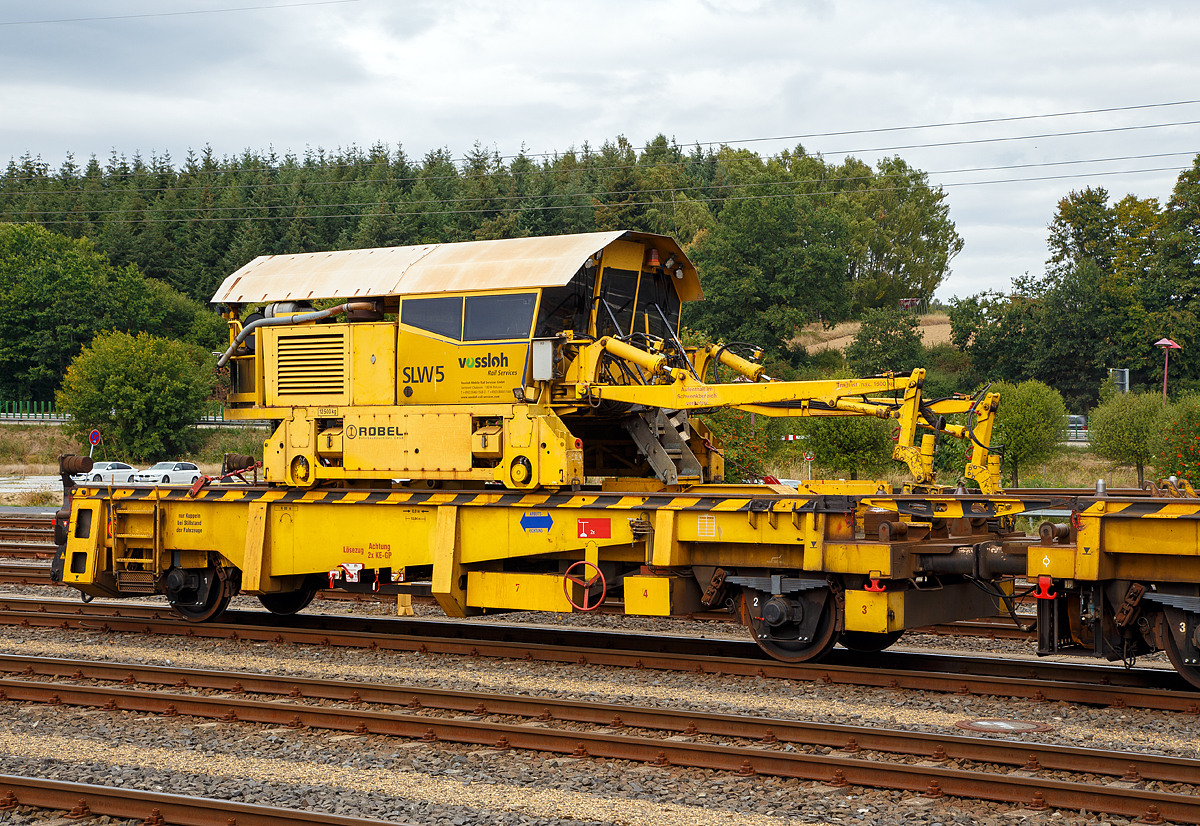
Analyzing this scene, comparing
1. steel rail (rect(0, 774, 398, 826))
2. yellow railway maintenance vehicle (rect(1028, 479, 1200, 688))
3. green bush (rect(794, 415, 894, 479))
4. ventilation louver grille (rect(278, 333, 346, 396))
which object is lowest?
steel rail (rect(0, 774, 398, 826))

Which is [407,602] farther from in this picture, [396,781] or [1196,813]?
[1196,813]

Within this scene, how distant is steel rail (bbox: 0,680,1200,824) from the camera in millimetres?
6113

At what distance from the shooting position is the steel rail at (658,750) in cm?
611

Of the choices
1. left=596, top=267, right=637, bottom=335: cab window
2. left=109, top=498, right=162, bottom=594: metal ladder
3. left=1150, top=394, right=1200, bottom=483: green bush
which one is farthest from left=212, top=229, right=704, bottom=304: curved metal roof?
left=1150, top=394, right=1200, bottom=483: green bush

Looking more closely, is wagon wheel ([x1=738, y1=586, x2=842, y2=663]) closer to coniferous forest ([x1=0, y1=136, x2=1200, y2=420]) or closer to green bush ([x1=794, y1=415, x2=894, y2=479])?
green bush ([x1=794, y1=415, x2=894, y2=479])

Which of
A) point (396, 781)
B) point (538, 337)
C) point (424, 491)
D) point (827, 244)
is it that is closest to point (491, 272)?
point (538, 337)

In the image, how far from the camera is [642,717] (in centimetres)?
807

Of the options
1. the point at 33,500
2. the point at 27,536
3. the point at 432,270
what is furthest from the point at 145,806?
the point at 33,500

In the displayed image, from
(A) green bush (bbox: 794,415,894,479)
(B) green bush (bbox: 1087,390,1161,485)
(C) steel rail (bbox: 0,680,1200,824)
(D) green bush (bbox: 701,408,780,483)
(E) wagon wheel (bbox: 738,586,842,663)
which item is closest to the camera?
(C) steel rail (bbox: 0,680,1200,824)

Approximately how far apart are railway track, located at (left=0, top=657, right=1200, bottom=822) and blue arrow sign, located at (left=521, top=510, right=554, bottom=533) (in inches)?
80.5

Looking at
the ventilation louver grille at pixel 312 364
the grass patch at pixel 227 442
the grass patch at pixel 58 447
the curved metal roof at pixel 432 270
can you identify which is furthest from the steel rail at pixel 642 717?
the grass patch at pixel 227 442

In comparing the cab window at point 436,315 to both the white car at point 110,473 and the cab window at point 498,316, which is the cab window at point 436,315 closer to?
the cab window at point 498,316

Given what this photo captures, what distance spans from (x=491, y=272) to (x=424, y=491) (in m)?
2.41

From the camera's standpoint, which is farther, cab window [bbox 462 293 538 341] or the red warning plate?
cab window [bbox 462 293 538 341]
